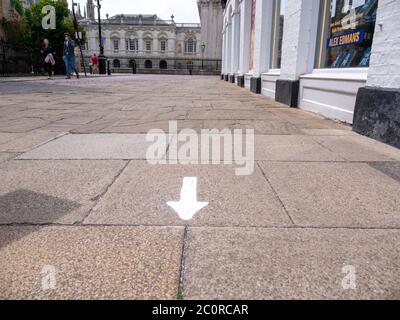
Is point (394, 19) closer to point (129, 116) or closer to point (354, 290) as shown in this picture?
point (354, 290)

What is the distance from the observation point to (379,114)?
3.37m

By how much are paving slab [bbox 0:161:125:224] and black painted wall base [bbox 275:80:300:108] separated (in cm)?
482

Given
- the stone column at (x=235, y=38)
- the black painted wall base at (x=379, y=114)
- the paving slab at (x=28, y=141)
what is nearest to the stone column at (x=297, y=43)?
the black painted wall base at (x=379, y=114)

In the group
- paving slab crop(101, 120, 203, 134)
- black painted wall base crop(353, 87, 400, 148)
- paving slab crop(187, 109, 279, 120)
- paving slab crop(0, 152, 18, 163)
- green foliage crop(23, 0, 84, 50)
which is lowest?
paving slab crop(0, 152, 18, 163)

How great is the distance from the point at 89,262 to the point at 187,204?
2.30 feet

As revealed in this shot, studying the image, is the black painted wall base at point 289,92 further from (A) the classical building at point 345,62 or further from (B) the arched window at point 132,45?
(B) the arched window at point 132,45

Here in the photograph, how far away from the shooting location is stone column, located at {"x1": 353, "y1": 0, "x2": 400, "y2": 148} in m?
3.18

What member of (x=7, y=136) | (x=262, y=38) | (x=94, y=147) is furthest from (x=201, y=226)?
(x=262, y=38)

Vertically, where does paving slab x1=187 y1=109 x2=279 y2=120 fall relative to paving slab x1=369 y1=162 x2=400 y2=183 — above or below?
above

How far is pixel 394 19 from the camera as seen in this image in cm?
325

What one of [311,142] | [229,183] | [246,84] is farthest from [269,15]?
[229,183]

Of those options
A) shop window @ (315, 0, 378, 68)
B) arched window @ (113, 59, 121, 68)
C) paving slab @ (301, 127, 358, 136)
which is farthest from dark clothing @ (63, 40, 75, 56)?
arched window @ (113, 59, 121, 68)

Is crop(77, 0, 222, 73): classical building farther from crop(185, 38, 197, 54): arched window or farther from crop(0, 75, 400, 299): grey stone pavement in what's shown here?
crop(0, 75, 400, 299): grey stone pavement

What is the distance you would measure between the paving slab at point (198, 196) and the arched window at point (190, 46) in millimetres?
74932
